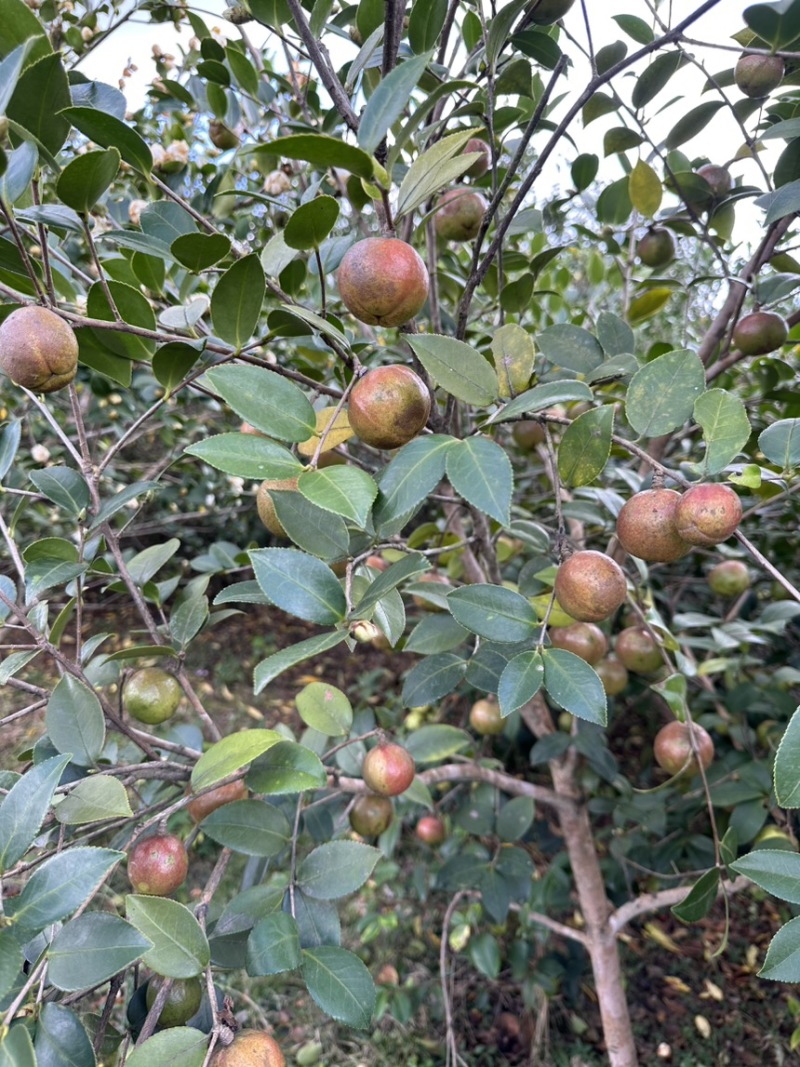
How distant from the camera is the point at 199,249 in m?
0.66

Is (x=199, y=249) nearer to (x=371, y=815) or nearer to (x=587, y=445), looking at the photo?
(x=587, y=445)

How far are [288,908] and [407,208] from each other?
29.0 inches

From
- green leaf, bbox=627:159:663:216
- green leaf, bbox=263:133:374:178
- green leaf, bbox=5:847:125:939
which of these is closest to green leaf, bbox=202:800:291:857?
green leaf, bbox=5:847:125:939

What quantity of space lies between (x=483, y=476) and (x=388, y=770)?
56cm

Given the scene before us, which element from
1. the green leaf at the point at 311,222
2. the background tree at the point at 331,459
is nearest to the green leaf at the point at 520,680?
the background tree at the point at 331,459

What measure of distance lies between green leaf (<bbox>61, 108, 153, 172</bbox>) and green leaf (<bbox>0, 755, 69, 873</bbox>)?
533mm

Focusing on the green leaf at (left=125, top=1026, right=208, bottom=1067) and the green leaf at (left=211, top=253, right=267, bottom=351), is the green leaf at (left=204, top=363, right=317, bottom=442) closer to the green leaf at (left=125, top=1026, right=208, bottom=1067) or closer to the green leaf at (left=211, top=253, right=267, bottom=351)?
the green leaf at (left=211, top=253, right=267, bottom=351)

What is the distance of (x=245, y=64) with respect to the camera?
961 mm

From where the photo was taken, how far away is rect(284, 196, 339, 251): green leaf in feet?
2.00

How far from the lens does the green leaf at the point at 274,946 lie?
62 centimetres

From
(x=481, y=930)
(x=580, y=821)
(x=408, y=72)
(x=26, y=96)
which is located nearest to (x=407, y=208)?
(x=408, y=72)

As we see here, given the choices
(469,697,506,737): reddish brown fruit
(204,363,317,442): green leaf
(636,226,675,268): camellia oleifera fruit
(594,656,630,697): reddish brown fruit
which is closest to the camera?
(204,363,317,442): green leaf

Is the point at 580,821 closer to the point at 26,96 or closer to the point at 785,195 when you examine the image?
the point at 785,195

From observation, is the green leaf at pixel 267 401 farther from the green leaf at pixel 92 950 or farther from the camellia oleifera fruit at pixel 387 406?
the green leaf at pixel 92 950
